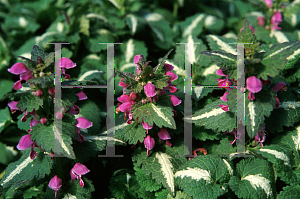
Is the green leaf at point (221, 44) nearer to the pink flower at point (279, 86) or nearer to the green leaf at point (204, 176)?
the pink flower at point (279, 86)

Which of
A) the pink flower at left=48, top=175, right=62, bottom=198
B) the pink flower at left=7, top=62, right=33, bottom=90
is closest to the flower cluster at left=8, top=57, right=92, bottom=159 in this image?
the pink flower at left=7, top=62, right=33, bottom=90

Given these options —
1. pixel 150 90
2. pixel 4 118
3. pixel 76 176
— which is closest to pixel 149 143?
pixel 150 90

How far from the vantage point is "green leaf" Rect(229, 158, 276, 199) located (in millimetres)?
1461

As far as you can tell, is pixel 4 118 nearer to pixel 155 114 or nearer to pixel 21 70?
pixel 21 70

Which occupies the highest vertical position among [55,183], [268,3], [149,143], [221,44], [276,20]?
[268,3]

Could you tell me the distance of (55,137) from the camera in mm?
→ 1360

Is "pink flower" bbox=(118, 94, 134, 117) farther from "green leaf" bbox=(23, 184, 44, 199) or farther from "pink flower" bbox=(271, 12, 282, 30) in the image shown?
"pink flower" bbox=(271, 12, 282, 30)

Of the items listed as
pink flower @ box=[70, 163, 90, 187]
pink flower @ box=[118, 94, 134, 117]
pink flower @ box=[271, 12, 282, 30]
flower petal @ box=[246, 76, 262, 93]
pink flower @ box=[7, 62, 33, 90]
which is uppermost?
pink flower @ box=[271, 12, 282, 30]

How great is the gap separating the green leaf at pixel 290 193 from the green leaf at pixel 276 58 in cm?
63

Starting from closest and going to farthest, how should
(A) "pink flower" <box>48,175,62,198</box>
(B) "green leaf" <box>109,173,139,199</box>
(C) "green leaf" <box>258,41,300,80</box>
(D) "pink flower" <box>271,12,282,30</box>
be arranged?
(C) "green leaf" <box>258,41,300,80</box>
(A) "pink flower" <box>48,175,62,198</box>
(B) "green leaf" <box>109,173,139,199</box>
(D) "pink flower" <box>271,12,282,30</box>

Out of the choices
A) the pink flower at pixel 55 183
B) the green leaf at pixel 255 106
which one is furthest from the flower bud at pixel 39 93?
the green leaf at pixel 255 106

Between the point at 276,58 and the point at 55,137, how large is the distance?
44.6 inches

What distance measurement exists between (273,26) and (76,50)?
5.88 ft

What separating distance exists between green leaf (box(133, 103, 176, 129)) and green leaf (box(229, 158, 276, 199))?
465 mm
